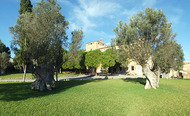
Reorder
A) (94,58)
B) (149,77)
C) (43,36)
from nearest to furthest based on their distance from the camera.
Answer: (43,36) < (149,77) < (94,58)

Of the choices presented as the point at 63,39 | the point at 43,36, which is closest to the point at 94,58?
the point at 63,39

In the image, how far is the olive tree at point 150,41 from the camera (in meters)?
13.5

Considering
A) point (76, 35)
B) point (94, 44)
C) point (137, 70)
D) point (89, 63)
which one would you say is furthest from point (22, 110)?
point (94, 44)

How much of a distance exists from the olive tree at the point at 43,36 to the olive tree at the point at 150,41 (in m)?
8.66

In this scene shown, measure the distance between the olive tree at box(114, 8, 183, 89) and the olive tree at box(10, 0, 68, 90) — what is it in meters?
8.66

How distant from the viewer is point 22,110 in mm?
6328

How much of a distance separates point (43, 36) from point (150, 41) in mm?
12609

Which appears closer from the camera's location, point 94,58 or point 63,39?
point 63,39

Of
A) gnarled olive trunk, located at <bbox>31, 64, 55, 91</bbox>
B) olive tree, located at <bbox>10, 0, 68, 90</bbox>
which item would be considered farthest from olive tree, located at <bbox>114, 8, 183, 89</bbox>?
gnarled olive trunk, located at <bbox>31, 64, 55, 91</bbox>

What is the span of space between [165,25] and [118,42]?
5.85 meters

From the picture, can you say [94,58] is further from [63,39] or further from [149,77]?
[149,77]

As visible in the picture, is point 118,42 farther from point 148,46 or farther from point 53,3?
point 53,3

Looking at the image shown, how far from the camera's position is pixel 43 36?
1226 centimetres

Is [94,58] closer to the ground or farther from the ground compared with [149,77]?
farther from the ground
